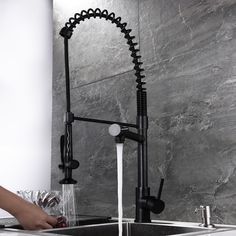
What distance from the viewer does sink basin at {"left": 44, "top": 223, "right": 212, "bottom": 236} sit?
4.02ft

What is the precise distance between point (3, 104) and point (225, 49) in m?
1.00

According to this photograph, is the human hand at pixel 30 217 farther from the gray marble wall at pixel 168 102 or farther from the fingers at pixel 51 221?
the gray marble wall at pixel 168 102

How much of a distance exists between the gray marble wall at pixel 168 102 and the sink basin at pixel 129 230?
142mm

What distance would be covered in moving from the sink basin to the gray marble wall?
14 centimetres

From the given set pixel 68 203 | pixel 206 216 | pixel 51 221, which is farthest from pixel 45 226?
pixel 206 216

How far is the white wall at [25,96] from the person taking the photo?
186cm

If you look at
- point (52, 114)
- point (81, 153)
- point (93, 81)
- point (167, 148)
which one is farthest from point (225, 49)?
point (52, 114)

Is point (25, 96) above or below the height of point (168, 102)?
above

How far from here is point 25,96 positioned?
1941 mm

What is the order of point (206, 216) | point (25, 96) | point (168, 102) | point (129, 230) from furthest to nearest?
point (25, 96) < point (168, 102) < point (129, 230) < point (206, 216)

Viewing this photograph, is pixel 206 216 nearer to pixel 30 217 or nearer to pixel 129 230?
pixel 129 230

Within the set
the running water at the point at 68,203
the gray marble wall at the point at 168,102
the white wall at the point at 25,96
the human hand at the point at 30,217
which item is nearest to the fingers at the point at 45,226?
the human hand at the point at 30,217

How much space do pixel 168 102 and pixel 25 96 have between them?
2.46ft

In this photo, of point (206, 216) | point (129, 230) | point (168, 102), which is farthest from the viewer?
point (168, 102)
